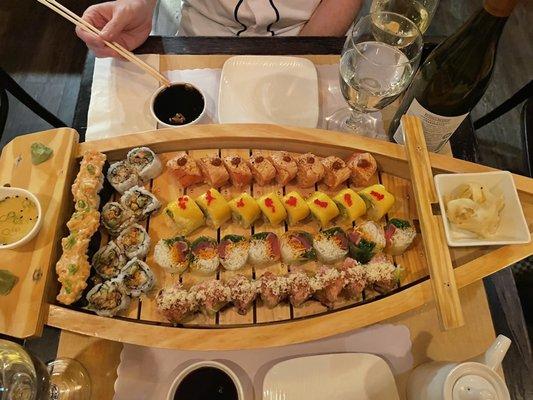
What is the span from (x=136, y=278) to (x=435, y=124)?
85 cm

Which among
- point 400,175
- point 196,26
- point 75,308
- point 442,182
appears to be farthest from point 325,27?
point 75,308

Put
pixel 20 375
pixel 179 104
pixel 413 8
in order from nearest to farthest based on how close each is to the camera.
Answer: pixel 20 375, pixel 179 104, pixel 413 8

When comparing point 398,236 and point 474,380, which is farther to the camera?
point 398,236

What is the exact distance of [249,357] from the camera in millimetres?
1098

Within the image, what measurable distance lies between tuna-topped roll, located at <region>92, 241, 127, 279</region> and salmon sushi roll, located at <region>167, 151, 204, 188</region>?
0.24 m

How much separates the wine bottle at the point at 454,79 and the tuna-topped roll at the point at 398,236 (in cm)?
26

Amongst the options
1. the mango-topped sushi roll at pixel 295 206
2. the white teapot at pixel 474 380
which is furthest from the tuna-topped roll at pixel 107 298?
the white teapot at pixel 474 380

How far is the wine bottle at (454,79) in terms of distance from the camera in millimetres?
1164

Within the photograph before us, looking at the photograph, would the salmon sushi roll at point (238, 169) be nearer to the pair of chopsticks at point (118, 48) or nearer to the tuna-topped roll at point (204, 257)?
the tuna-topped roll at point (204, 257)

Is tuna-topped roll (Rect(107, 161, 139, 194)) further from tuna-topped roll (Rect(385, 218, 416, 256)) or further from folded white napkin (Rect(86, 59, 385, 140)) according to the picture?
tuna-topped roll (Rect(385, 218, 416, 256))

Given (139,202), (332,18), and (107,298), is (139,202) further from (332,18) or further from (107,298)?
(332,18)

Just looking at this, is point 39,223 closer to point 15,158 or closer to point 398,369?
point 15,158

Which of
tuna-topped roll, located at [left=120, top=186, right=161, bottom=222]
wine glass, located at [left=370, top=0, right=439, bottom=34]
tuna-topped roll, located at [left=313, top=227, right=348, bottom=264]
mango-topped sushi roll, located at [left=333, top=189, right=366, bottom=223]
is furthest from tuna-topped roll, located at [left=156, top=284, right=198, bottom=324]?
wine glass, located at [left=370, top=0, right=439, bottom=34]

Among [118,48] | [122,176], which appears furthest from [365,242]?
[118,48]
